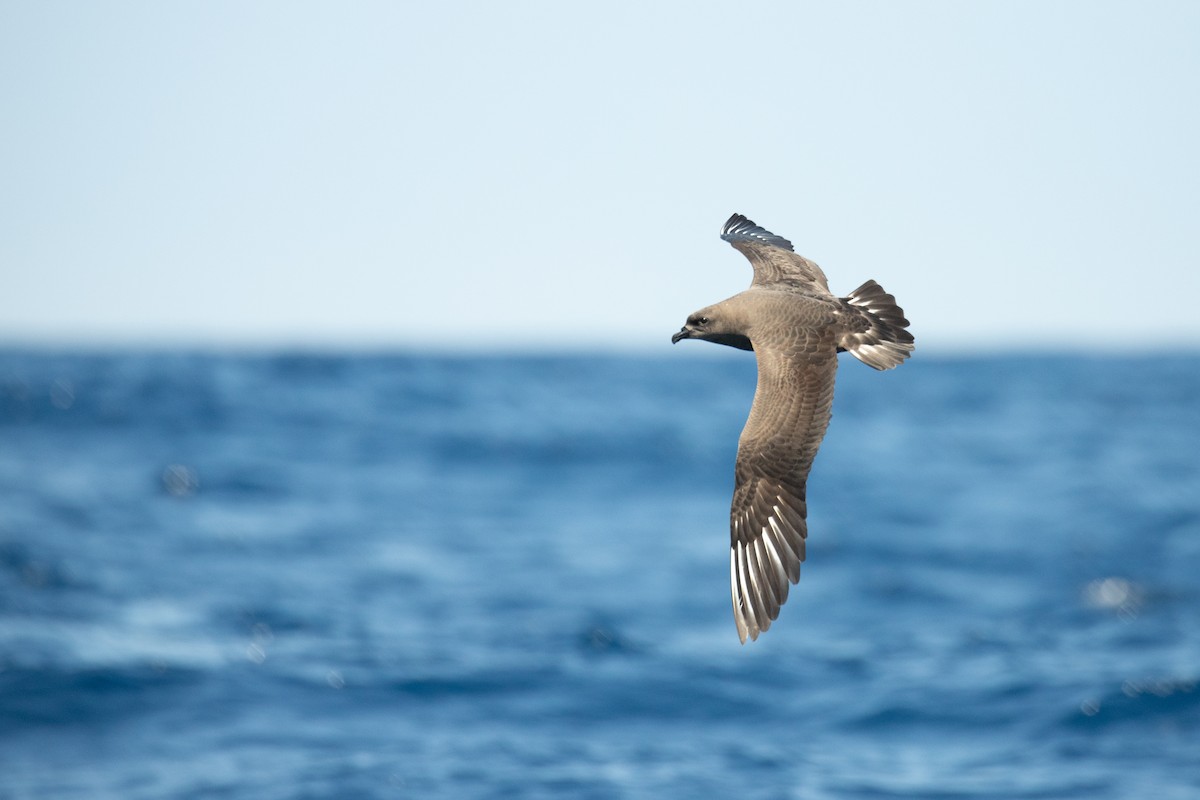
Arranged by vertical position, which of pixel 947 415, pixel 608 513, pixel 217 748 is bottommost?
pixel 217 748

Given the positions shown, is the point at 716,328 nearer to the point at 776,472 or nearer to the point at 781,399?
the point at 781,399

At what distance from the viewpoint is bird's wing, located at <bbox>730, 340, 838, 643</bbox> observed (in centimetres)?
795

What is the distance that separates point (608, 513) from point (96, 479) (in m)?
13.2

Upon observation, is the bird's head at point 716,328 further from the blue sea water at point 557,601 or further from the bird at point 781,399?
the blue sea water at point 557,601

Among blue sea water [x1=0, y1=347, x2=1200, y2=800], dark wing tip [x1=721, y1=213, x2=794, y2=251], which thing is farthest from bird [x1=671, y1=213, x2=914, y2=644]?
blue sea water [x1=0, y1=347, x2=1200, y2=800]

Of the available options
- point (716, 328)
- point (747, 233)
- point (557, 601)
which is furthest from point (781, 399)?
point (557, 601)

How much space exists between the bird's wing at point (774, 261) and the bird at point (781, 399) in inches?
27.5

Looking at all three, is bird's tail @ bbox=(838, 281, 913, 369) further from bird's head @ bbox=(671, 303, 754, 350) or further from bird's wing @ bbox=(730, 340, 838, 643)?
bird's head @ bbox=(671, 303, 754, 350)

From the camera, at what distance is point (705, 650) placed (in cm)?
2384

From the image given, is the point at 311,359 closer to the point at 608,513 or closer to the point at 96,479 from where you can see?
the point at 96,479

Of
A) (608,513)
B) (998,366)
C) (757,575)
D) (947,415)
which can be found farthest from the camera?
(998,366)

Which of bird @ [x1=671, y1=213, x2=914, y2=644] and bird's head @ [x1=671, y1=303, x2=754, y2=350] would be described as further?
bird's head @ [x1=671, y1=303, x2=754, y2=350]

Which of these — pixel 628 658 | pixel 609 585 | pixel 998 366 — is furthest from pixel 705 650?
pixel 998 366

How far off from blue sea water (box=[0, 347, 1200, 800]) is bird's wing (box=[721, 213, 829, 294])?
885 cm
